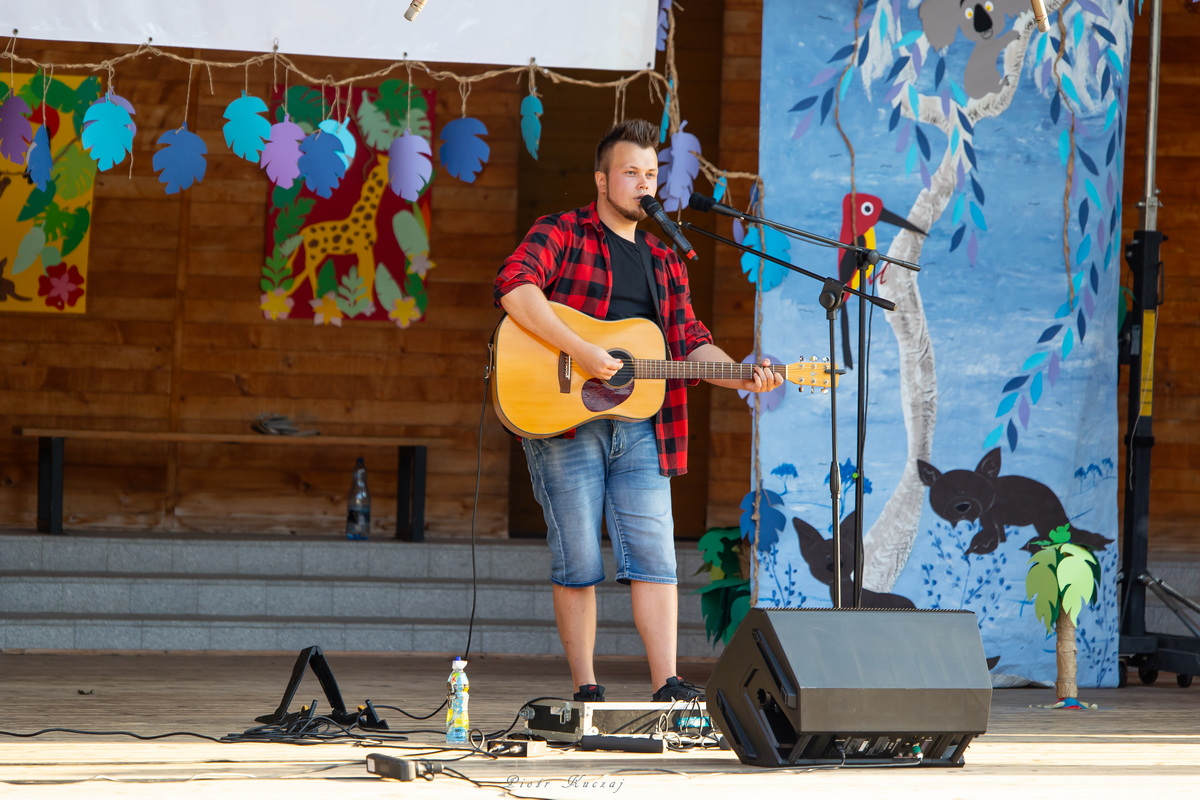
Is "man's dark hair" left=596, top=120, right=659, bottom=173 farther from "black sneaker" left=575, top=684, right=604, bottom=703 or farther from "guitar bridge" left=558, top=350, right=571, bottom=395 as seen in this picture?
"black sneaker" left=575, top=684, right=604, bottom=703

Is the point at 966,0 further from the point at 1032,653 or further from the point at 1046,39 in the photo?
the point at 1032,653

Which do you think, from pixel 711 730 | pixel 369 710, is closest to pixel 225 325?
pixel 369 710

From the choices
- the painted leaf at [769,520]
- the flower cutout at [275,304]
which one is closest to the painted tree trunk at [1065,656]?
the painted leaf at [769,520]

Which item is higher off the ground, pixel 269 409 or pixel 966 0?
pixel 966 0

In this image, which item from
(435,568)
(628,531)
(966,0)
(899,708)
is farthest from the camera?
(435,568)

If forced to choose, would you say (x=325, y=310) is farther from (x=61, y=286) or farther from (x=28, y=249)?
(x=28, y=249)

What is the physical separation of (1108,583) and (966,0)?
6.23 ft

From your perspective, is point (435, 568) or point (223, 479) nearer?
point (435, 568)

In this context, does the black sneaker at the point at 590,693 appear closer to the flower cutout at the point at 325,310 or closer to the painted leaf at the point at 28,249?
the flower cutout at the point at 325,310

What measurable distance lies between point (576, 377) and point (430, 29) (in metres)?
1.34

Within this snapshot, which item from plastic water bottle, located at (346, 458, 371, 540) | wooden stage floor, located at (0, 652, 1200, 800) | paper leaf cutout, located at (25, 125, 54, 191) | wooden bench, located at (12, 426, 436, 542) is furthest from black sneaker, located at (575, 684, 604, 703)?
plastic water bottle, located at (346, 458, 371, 540)

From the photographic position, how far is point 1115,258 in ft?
13.9

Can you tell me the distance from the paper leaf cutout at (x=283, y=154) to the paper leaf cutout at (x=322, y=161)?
0.9 inches

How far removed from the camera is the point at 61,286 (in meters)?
6.17
